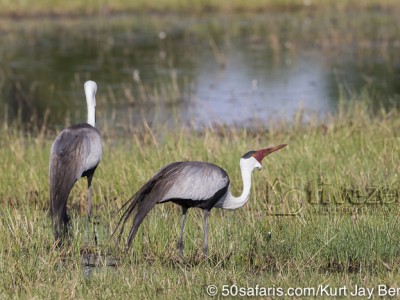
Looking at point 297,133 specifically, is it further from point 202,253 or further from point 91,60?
point 91,60

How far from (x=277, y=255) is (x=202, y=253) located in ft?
1.66

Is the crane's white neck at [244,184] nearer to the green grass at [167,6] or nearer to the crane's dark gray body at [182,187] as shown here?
the crane's dark gray body at [182,187]

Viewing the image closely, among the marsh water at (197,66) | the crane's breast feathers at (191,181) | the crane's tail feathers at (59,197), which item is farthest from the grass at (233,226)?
the marsh water at (197,66)

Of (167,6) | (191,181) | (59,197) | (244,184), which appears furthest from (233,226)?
(167,6)

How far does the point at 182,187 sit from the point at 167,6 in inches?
801

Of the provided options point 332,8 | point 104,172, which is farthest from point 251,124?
point 332,8

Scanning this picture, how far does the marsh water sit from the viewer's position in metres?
13.6

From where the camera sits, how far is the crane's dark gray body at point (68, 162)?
6.72m

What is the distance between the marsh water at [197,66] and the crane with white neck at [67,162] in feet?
12.4

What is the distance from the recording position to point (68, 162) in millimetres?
6887

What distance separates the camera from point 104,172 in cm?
855

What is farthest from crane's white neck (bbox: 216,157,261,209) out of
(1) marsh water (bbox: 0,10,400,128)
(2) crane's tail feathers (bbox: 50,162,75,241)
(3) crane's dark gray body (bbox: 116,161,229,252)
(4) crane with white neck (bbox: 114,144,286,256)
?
(1) marsh water (bbox: 0,10,400,128)

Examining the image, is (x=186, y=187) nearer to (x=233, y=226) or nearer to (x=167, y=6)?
(x=233, y=226)

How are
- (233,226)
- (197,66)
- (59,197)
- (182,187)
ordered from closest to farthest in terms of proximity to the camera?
(182,187) < (233,226) < (59,197) < (197,66)
